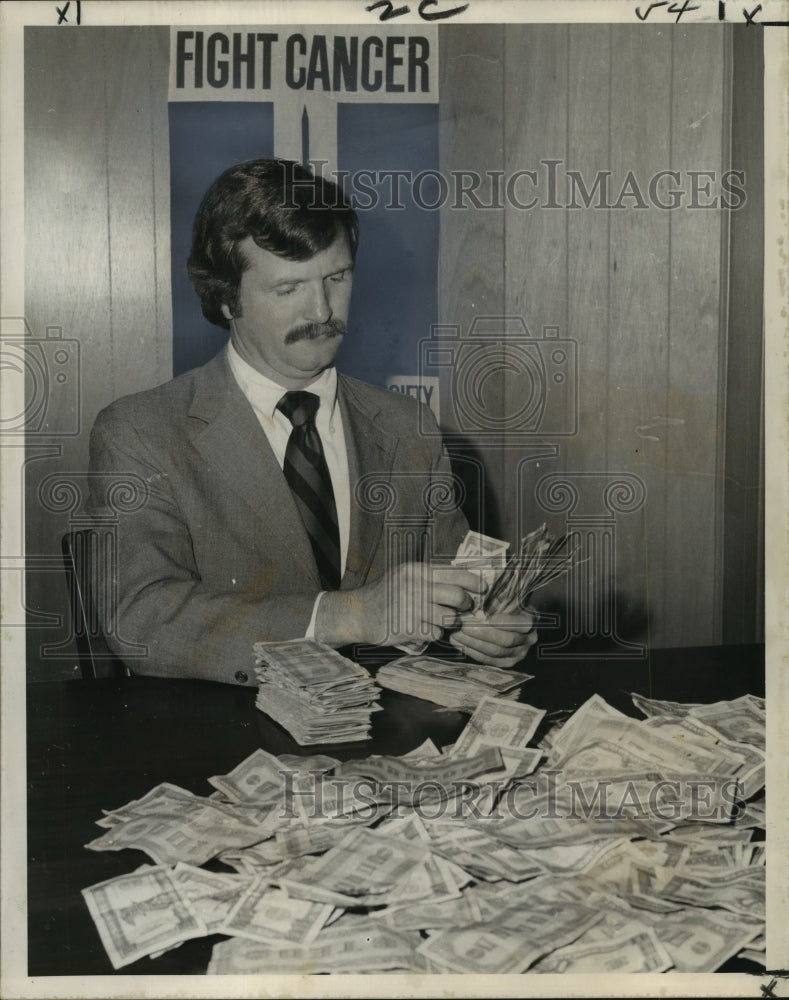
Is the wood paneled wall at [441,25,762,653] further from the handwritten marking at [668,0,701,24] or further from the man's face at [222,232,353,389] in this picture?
the man's face at [222,232,353,389]

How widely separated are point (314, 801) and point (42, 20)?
2075 mm

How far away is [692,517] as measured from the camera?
2754 millimetres

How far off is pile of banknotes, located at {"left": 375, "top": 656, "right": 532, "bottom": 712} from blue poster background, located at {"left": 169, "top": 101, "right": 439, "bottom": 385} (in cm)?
74

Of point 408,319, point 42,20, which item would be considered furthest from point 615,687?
point 42,20

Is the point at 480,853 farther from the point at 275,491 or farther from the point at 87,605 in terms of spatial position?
the point at 87,605

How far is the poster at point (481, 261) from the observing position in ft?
8.57

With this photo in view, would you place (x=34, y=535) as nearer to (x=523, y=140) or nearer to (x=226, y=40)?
(x=226, y=40)

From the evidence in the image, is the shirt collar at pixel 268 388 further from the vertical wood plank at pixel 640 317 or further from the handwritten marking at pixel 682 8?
the handwritten marking at pixel 682 8

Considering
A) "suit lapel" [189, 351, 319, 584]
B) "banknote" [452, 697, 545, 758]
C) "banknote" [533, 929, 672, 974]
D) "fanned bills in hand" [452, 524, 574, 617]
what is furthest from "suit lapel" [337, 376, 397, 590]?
"banknote" [533, 929, 672, 974]

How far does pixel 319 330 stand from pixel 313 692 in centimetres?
92

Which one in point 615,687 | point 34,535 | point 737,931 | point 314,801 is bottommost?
point 737,931

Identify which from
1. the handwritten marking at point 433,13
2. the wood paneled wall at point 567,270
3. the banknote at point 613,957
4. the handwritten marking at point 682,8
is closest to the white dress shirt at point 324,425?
the wood paneled wall at point 567,270

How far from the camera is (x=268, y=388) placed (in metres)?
2.73

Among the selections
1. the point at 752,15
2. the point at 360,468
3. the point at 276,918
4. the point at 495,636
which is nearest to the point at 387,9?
the point at 752,15
